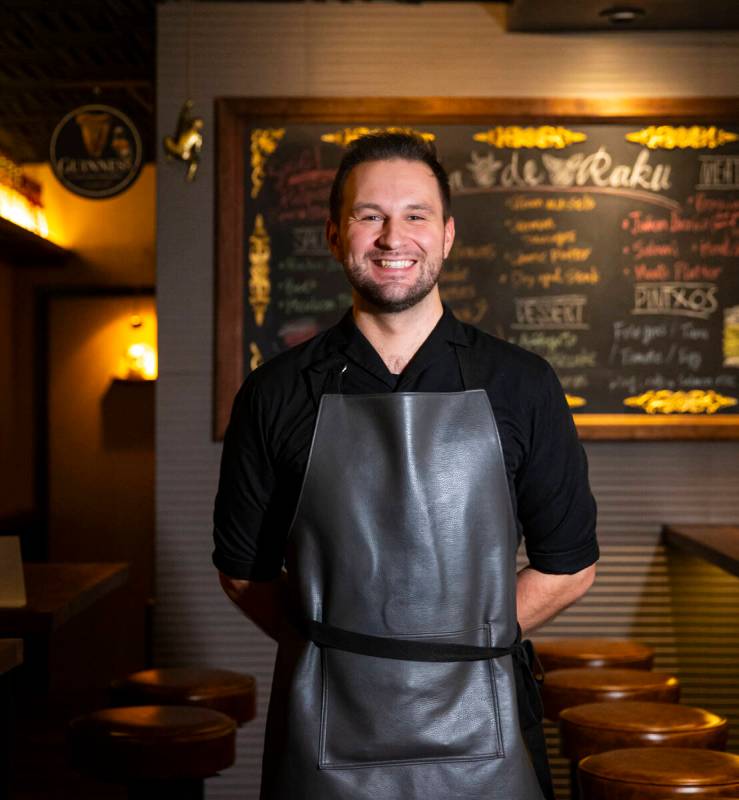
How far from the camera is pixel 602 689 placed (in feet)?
10.0

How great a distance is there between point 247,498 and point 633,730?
1186 mm

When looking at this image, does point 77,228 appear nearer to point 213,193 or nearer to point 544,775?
point 213,193

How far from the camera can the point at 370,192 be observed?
6.06ft

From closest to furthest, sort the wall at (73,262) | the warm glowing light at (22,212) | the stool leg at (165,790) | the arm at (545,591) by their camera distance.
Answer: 1. the arm at (545,591)
2. the stool leg at (165,790)
3. the warm glowing light at (22,212)
4. the wall at (73,262)

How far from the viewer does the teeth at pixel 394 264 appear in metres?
1.82

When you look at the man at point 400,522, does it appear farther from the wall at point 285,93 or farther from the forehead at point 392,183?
the wall at point 285,93

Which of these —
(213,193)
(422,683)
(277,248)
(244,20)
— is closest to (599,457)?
(277,248)

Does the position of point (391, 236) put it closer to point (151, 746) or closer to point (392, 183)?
point (392, 183)

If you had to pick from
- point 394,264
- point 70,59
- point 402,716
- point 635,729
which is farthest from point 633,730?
point 70,59

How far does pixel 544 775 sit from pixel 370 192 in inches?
35.4

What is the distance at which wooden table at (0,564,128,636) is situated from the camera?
2.69 meters

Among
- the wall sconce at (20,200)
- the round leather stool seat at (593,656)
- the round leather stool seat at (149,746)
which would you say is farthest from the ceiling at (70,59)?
the round leather stool seat at (149,746)

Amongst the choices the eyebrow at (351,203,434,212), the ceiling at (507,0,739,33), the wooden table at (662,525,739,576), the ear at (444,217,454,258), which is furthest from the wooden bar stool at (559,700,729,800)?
the ceiling at (507,0,739,33)

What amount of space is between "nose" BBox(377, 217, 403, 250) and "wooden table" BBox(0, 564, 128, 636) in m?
1.31
